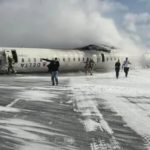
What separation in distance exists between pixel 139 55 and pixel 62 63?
49.0ft

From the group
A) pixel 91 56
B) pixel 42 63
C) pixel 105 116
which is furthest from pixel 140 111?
pixel 91 56

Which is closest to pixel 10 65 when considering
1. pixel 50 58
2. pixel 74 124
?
pixel 50 58

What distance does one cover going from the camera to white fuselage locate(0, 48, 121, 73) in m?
39.1

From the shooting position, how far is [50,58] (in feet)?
139

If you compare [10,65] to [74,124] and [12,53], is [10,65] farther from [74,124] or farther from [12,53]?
[74,124]

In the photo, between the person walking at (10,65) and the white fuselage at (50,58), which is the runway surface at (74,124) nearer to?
the person walking at (10,65)

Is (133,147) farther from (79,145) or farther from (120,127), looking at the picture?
(120,127)

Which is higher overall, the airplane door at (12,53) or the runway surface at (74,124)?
the airplane door at (12,53)

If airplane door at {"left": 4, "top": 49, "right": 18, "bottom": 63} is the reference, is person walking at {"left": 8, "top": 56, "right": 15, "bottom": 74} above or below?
below

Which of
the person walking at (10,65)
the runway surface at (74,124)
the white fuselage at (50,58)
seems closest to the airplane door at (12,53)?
the white fuselage at (50,58)

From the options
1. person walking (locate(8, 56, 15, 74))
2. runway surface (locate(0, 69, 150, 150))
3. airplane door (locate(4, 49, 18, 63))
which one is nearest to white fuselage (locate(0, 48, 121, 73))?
airplane door (locate(4, 49, 18, 63))

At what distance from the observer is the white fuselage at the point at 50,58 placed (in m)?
39.1

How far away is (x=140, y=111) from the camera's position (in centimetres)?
1352

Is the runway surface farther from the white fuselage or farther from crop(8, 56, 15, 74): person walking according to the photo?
the white fuselage
